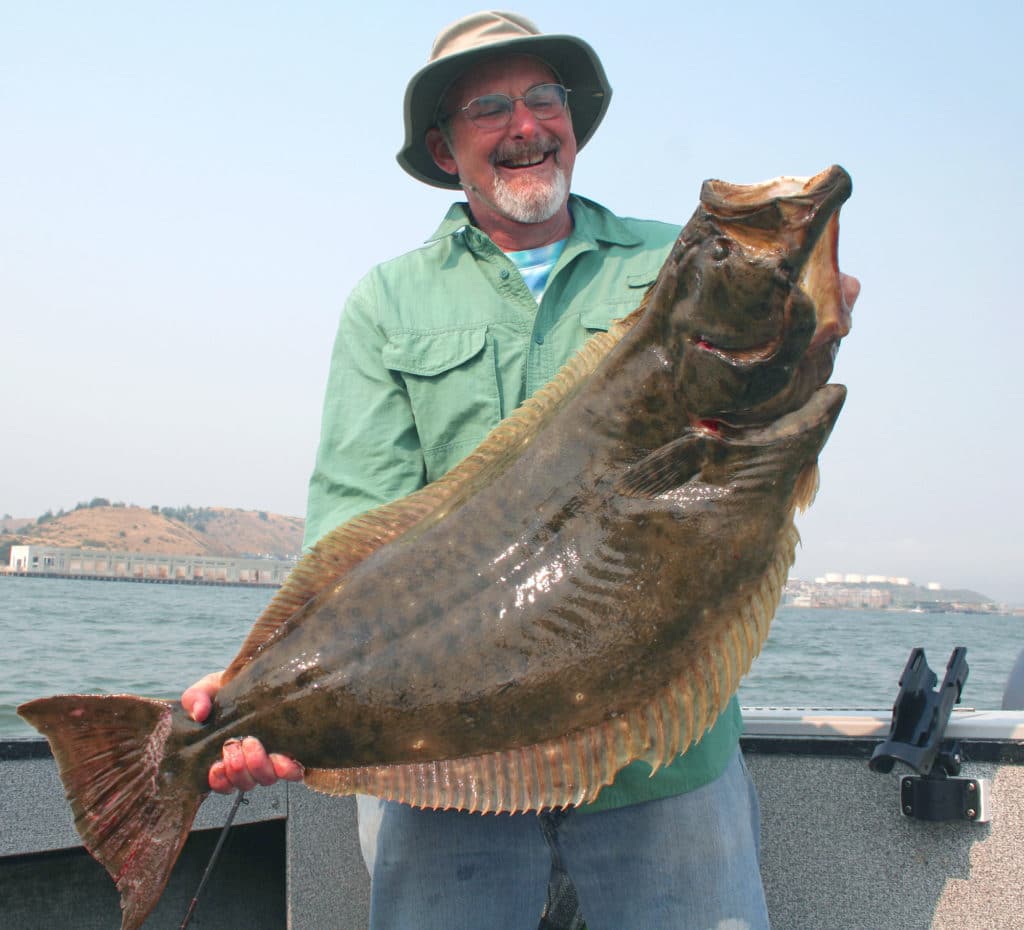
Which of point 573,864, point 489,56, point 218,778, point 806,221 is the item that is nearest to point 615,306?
point 489,56

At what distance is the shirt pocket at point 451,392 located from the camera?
9.62 feet

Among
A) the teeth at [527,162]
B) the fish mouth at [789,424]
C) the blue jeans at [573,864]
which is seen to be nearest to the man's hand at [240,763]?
the blue jeans at [573,864]

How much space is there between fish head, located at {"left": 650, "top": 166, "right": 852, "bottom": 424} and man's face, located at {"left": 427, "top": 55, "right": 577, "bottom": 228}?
1169 mm

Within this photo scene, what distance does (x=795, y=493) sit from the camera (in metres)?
2.07

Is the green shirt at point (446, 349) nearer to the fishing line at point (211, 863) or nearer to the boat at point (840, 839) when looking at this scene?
the fishing line at point (211, 863)

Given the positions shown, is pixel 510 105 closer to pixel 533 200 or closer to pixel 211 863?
pixel 533 200

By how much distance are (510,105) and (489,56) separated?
0.69ft

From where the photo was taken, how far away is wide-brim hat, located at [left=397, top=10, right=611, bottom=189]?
10.3 ft

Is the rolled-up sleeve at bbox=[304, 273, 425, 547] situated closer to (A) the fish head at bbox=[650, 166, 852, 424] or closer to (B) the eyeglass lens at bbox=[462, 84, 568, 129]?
(B) the eyeglass lens at bbox=[462, 84, 568, 129]

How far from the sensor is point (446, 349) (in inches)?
118

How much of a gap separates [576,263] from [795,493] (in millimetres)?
1329

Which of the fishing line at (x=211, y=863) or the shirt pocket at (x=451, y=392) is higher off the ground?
the shirt pocket at (x=451, y=392)

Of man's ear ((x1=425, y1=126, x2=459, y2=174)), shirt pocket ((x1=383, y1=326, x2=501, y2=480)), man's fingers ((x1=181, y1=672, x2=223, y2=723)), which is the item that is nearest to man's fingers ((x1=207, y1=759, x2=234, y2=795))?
man's fingers ((x1=181, y1=672, x2=223, y2=723))

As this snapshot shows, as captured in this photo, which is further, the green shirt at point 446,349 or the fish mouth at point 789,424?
the green shirt at point 446,349
